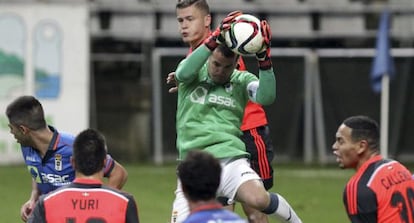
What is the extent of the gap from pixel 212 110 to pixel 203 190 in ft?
9.51

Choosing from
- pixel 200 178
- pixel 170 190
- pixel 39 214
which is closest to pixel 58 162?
pixel 39 214

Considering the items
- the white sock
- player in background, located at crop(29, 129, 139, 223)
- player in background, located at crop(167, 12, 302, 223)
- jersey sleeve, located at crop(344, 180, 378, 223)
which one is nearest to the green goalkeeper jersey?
player in background, located at crop(167, 12, 302, 223)

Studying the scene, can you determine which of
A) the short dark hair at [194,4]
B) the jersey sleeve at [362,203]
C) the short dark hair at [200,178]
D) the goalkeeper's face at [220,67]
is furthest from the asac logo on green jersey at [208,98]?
the short dark hair at [200,178]

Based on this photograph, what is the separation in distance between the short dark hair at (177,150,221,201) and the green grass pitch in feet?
24.1

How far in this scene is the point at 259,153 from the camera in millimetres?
10172

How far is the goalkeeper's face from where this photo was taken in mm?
8828

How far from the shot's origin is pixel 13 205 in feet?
49.7

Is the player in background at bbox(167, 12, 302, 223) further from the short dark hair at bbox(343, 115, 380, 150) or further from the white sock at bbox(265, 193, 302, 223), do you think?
the short dark hair at bbox(343, 115, 380, 150)

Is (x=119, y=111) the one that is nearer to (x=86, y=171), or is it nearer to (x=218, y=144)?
(x=218, y=144)

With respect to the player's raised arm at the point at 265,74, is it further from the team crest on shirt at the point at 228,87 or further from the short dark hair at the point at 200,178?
the short dark hair at the point at 200,178

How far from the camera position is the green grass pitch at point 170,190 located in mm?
14422

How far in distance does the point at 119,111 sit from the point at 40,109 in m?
14.8

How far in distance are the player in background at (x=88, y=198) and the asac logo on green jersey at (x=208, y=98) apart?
185 centimetres

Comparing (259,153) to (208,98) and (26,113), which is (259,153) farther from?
(26,113)
